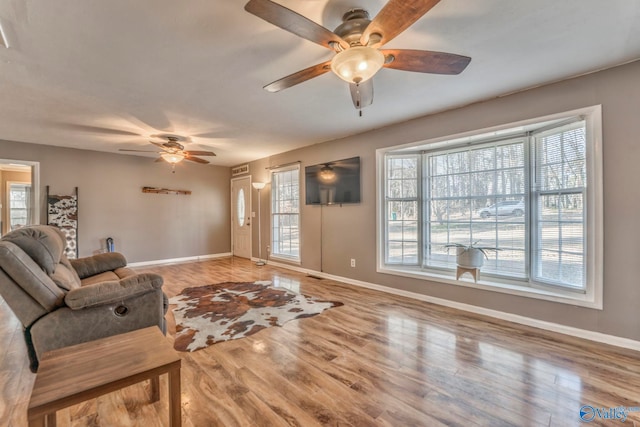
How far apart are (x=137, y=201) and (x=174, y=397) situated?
19.0 feet

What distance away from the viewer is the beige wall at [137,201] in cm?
514

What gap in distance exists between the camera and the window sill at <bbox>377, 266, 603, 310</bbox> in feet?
8.29

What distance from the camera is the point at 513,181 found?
124 inches

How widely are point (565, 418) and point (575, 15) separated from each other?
2497mm

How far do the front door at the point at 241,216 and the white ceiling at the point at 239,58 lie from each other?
320 cm

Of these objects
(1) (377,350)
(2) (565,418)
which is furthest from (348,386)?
(2) (565,418)

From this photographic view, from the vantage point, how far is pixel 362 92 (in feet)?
7.13

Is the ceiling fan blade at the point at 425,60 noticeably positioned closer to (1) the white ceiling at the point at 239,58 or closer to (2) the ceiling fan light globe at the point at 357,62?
(2) the ceiling fan light globe at the point at 357,62

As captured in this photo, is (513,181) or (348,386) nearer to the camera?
(348,386)

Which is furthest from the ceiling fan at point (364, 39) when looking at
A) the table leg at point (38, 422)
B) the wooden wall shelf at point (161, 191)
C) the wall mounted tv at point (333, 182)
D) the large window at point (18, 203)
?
the large window at point (18, 203)

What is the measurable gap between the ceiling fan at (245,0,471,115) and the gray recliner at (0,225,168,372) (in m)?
1.90

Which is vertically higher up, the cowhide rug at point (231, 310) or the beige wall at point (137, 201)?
the beige wall at point (137, 201)

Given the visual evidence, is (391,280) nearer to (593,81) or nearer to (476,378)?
(476,378)

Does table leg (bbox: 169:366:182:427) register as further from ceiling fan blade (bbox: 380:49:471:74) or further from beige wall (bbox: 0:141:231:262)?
beige wall (bbox: 0:141:231:262)
